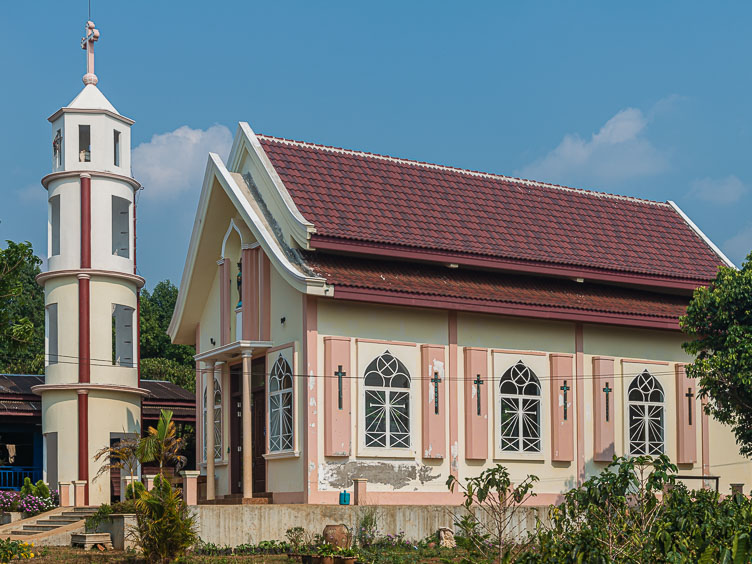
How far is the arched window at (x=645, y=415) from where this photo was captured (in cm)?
2356

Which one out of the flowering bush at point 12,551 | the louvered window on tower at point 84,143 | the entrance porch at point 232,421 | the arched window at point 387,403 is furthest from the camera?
the louvered window on tower at point 84,143

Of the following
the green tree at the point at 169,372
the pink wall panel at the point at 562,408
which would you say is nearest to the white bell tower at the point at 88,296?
the pink wall panel at the point at 562,408

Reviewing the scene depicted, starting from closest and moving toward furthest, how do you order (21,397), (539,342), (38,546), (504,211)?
(38,546) < (539,342) < (504,211) < (21,397)

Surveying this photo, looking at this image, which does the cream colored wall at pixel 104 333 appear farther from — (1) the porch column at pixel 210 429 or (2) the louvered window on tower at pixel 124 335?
(1) the porch column at pixel 210 429

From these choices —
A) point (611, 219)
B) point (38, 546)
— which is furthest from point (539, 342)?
point (38, 546)

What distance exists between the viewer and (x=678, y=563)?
337 inches

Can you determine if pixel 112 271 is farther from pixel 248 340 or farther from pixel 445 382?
pixel 445 382

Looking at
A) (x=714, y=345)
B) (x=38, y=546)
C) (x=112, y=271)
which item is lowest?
(x=38, y=546)

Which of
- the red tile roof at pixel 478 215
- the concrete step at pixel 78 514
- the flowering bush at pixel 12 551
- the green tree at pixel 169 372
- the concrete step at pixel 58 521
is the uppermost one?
the red tile roof at pixel 478 215

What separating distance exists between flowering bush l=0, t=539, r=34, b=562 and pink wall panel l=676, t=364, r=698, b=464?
13188 millimetres

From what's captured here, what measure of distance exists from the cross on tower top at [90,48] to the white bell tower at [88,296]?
0.89 ft

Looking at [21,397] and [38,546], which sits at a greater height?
[21,397]

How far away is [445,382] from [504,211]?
15.7 feet

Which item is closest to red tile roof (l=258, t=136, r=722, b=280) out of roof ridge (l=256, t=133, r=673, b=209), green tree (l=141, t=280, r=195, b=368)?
roof ridge (l=256, t=133, r=673, b=209)
